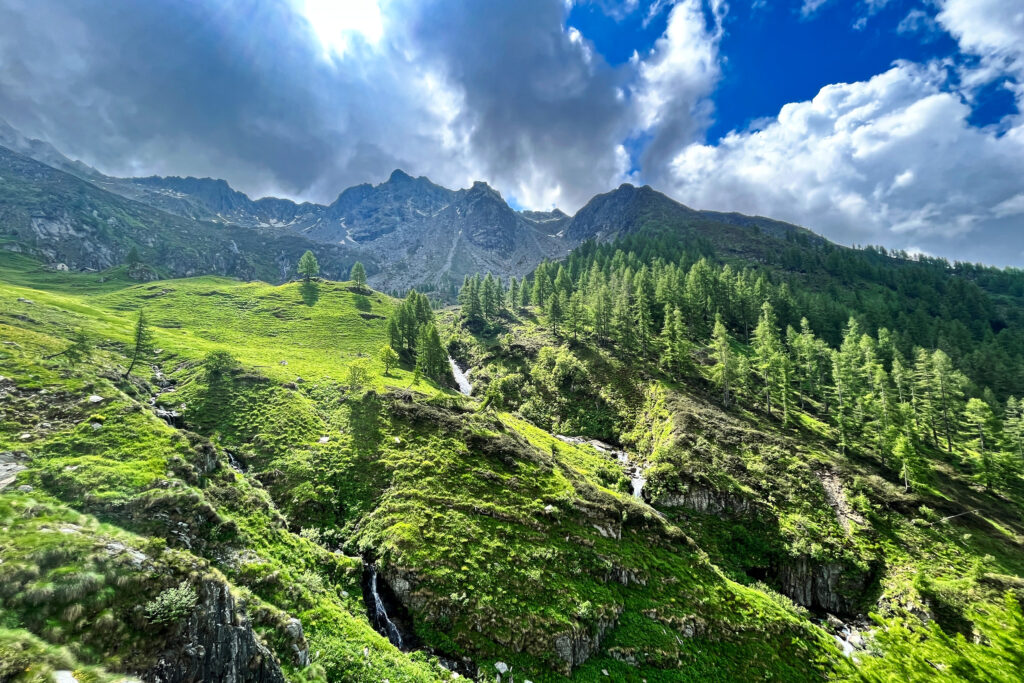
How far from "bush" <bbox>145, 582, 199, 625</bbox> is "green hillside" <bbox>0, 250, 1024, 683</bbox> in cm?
8

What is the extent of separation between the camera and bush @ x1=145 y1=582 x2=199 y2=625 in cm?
1316

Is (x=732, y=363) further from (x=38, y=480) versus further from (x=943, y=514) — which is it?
(x=38, y=480)

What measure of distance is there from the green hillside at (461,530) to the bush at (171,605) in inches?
3.3

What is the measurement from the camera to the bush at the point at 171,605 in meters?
13.2

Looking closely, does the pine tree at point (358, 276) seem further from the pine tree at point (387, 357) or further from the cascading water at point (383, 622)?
the cascading water at point (383, 622)

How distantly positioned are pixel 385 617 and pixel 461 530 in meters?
7.68

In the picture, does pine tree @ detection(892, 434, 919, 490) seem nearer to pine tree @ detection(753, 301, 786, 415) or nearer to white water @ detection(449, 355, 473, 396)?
pine tree @ detection(753, 301, 786, 415)

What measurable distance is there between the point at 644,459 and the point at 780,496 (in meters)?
16.8

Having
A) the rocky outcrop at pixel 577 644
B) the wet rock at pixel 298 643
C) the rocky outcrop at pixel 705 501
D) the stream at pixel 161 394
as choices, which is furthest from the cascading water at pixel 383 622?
the rocky outcrop at pixel 705 501

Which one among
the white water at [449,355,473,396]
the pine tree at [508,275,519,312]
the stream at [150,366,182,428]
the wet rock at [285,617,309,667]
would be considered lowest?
the wet rock at [285,617,309,667]

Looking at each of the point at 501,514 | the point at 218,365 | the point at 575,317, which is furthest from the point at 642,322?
the point at 218,365

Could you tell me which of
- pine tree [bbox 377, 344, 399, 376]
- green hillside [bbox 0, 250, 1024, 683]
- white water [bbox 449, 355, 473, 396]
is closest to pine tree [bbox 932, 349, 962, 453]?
green hillside [bbox 0, 250, 1024, 683]

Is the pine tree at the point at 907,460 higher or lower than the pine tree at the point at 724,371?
lower

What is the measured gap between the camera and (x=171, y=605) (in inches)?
535
